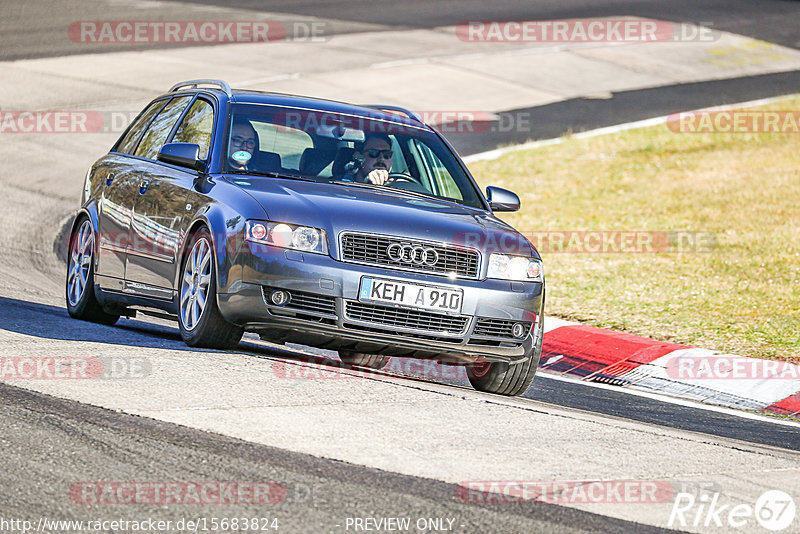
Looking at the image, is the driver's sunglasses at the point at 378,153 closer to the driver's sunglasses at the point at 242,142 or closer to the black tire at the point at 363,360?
the driver's sunglasses at the point at 242,142

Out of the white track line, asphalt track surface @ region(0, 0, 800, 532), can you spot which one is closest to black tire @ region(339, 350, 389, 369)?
asphalt track surface @ region(0, 0, 800, 532)

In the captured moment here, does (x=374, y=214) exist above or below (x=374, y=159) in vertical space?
below

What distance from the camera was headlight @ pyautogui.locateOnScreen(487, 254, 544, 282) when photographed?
24.6 feet

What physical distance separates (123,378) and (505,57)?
22.6 metres

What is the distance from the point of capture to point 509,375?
312 inches

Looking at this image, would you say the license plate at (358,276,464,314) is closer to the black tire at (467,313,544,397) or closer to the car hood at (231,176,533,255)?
the car hood at (231,176,533,255)

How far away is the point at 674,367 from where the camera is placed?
975 centimetres

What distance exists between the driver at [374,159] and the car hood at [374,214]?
0.28m

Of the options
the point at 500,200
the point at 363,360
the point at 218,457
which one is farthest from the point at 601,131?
the point at 218,457

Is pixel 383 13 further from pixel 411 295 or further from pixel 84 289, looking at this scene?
pixel 411 295

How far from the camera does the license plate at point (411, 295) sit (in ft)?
23.4

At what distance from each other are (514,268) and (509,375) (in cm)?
75

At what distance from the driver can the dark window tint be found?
3.28 ft

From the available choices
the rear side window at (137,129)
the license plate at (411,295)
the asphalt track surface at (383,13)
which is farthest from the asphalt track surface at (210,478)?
the asphalt track surface at (383,13)
